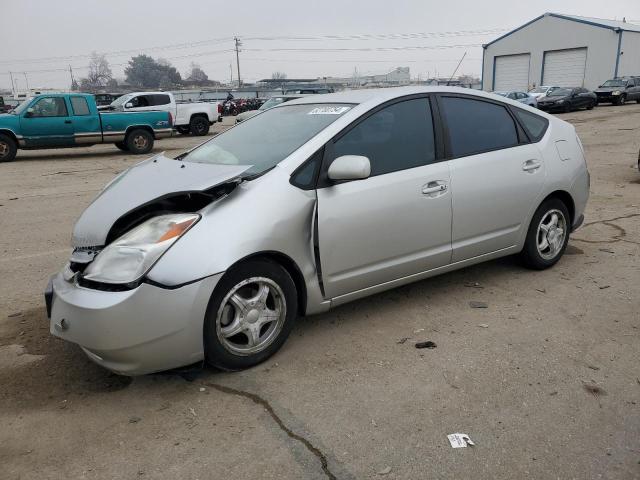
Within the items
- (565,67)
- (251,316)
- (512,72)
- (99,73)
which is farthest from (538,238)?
(99,73)

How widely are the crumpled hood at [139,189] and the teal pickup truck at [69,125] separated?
13.2 m

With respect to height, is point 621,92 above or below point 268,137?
below

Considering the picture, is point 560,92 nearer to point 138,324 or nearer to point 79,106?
point 79,106

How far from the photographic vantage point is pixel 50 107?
1516cm

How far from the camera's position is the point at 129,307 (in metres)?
2.76

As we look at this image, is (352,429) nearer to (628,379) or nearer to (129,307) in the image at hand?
(129,307)

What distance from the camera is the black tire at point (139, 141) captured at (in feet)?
53.4

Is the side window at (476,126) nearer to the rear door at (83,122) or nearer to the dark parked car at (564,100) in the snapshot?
the rear door at (83,122)

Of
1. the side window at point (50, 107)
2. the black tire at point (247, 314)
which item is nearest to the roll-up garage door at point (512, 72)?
the side window at point (50, 107)

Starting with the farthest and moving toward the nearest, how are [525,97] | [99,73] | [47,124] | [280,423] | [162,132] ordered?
[99,73]
[525,97]
[162,132]
[47,124]
[280,423]

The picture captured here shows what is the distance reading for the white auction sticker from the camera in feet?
12.4

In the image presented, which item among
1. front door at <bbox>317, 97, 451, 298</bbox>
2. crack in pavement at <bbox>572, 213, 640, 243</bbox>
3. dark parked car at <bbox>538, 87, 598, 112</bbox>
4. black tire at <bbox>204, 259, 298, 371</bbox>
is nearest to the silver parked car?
dark parked car at <bbox>538, 87, 598, 112</bbox>

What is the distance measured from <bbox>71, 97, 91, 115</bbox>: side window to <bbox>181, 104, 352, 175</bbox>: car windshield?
12.8 meters

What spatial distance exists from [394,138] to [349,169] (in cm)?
70
